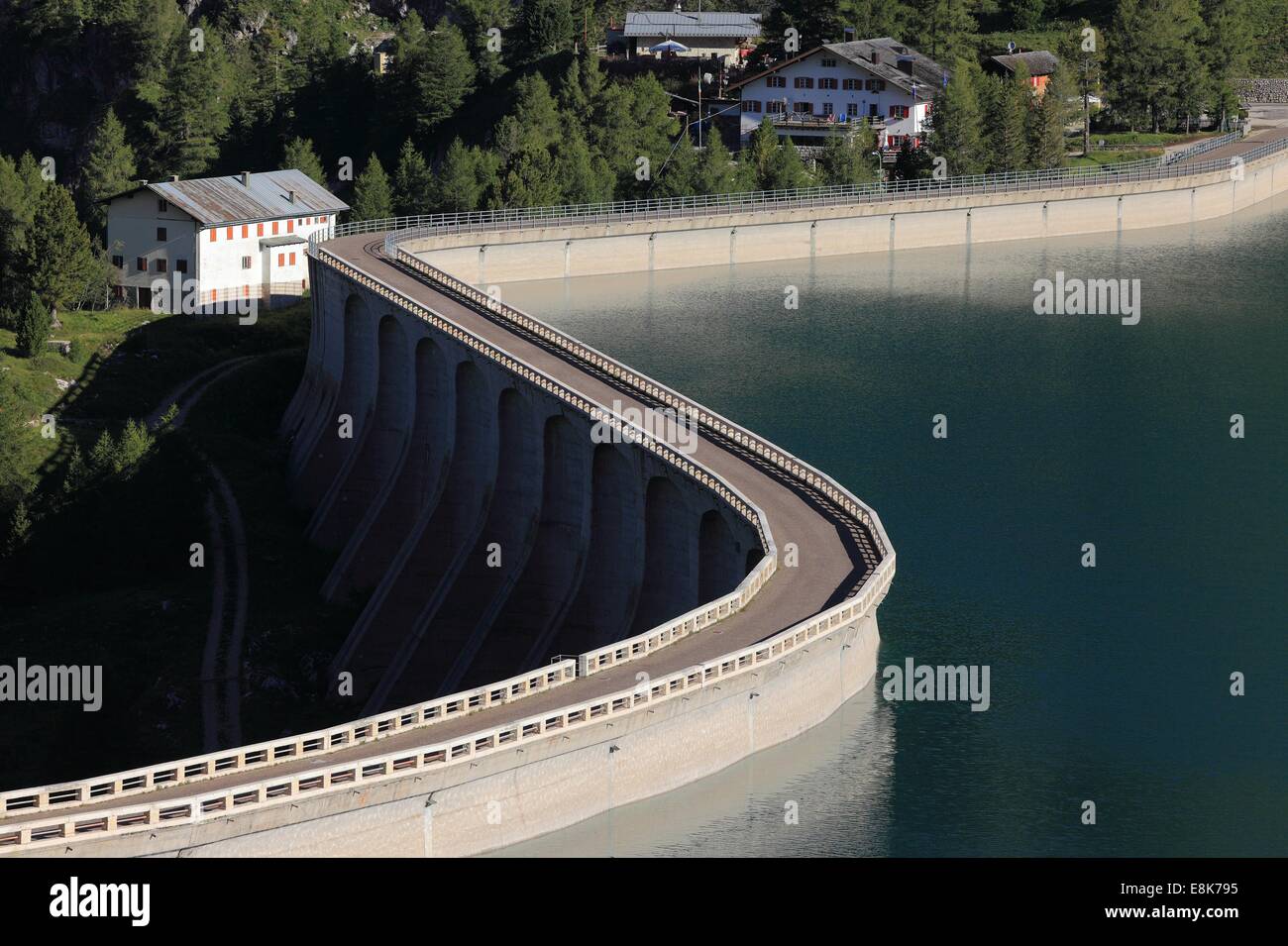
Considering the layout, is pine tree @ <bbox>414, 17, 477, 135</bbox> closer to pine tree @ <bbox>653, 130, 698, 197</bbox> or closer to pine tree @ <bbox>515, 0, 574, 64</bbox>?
pine tree @ <bbox>515, 0, 574, 64</bbox>

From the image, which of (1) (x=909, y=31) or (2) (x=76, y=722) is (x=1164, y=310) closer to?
(1) (x=909, y=31)

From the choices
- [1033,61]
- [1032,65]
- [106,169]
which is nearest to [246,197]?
[106,169]

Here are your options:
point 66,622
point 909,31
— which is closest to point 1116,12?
point 909,31

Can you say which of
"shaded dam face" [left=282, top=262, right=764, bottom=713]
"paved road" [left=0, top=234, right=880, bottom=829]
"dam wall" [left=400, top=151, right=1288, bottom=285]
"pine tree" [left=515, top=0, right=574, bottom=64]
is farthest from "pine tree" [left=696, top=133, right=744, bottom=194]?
"paved road" [left=0, top=234, right=880, bottom=829]

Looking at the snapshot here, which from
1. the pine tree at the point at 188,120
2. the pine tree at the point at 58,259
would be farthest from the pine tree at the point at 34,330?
the pine tree at the point at 188,120

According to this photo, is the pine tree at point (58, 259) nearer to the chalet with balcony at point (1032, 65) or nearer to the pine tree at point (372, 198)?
the pine tree at point (372, 198)
